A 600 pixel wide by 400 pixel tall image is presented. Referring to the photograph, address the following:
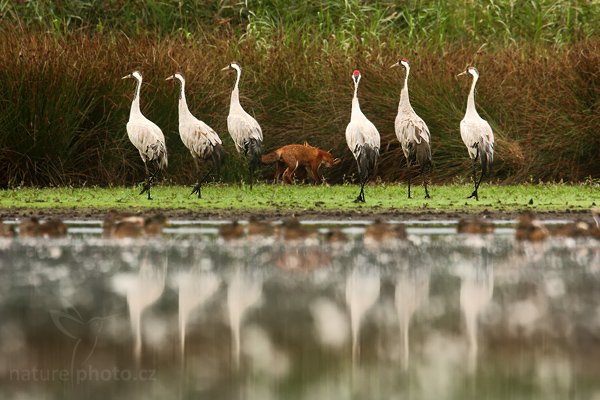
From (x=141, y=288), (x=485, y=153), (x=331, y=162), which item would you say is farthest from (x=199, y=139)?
(x=141, y=288)

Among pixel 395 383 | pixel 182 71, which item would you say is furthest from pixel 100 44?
pixel 395 383

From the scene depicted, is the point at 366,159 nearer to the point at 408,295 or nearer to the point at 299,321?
the point at 408,295

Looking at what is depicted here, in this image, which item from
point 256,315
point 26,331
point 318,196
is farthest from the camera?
point 318,196

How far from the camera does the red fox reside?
1892cm

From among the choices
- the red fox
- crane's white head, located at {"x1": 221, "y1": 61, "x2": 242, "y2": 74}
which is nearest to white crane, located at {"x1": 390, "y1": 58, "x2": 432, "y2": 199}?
the red fox

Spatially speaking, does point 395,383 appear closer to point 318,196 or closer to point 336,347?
point 336,347

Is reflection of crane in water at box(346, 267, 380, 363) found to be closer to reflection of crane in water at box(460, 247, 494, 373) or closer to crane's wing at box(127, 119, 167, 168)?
reflection of crane in water at box(460, 247, 494, 373)

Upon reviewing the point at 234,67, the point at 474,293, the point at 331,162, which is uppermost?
the point at 234,67

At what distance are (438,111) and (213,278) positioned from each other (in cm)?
1088

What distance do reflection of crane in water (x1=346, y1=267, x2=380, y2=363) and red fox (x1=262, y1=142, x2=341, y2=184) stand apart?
30.0 feet

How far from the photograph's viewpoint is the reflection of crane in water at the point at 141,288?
24.2 ft

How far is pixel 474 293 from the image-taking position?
336 inches

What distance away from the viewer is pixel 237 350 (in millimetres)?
6574

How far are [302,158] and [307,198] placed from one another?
2524 millimetres
